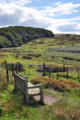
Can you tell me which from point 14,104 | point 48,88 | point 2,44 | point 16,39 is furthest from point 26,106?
point 16,39

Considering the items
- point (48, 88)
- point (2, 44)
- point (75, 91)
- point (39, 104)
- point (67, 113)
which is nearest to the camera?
point (67, 113)

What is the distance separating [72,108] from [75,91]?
392 centimetres

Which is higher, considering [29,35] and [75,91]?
[29,35]

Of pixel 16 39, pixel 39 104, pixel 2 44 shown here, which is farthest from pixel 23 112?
pixel 16 39

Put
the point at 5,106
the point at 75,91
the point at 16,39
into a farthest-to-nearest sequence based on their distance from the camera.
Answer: the point at 16,39 < the point at 75,91 < the point at 5,106

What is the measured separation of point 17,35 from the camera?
6304 inches

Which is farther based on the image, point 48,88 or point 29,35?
point 29,35

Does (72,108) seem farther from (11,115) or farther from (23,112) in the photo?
(11,115)

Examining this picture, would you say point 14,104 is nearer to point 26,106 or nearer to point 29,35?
point 26,106

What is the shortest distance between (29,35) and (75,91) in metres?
165

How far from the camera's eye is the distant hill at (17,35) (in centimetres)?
13349

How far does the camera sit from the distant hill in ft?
438

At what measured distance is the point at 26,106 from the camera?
369 inches

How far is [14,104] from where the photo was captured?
8.99 m
